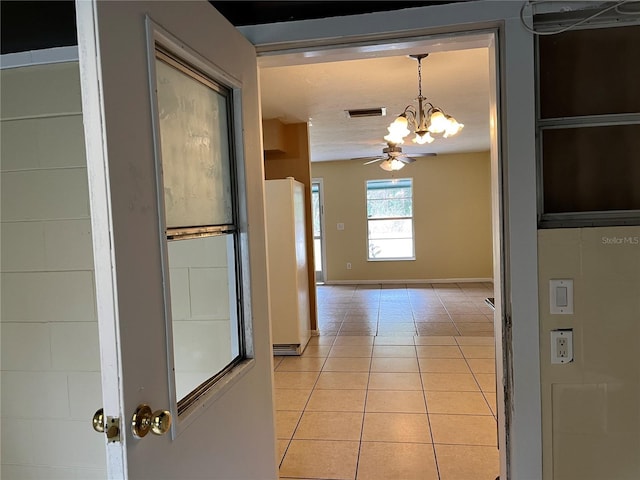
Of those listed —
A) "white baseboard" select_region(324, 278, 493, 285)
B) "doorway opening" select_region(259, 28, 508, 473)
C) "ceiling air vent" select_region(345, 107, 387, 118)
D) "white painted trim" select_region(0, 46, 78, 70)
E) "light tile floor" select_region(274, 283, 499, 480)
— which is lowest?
"light tile floor" select_region(274, 283, 499, 480)

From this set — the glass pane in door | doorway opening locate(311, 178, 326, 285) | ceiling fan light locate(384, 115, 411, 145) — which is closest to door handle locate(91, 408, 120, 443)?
the glass pane in door

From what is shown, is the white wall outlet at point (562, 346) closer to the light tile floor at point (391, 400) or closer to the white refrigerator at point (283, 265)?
the light tile floor at point (391, 400)

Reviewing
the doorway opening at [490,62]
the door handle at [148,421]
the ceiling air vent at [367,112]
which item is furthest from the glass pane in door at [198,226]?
the ceiling air vent at [367,112]

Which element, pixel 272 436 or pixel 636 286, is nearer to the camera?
pixel 636 286

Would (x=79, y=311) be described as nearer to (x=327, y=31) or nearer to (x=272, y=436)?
(x=272, y=436)

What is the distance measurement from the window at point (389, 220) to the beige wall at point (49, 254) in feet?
22.2

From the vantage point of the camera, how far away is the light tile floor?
230 cm

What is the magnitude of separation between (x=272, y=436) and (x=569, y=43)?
1844 millimetres

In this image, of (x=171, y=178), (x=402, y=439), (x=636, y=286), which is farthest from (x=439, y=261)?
(x=171, y=178)

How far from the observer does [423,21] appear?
152 centimetres

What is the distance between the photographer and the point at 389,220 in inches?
327

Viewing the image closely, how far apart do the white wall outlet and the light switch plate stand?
0.23 feet

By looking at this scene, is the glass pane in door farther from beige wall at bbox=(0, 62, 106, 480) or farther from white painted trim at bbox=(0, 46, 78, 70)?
white painted trim at bbox=(0, 46, 78, 70)

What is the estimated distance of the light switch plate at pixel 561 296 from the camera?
4.87 feet
